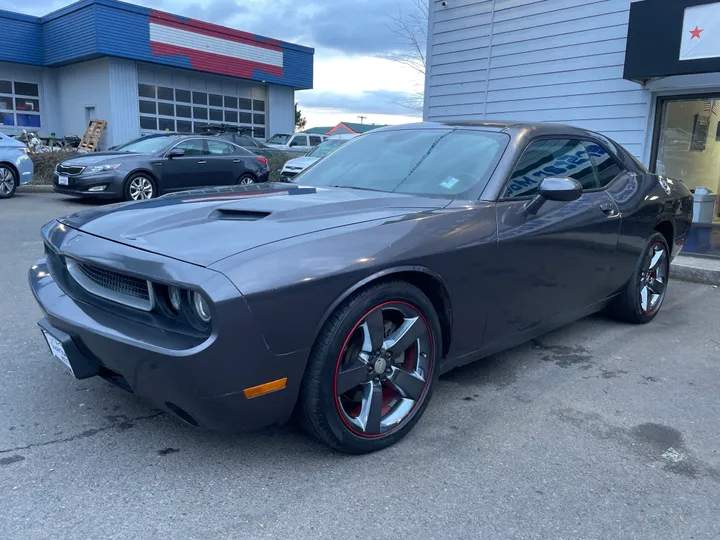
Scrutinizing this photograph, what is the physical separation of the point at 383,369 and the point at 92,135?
867 inches

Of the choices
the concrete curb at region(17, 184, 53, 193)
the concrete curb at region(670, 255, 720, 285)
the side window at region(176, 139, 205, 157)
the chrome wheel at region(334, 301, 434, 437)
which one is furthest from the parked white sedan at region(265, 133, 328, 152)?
the chrome wheel at region(334, 301, 434, 437)

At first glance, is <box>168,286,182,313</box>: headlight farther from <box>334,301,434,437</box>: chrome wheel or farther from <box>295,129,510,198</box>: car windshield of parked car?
<box>295,129,510,198</box>: car windshield of parked car

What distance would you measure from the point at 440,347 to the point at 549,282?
3.30 feet

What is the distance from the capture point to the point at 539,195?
3342mm

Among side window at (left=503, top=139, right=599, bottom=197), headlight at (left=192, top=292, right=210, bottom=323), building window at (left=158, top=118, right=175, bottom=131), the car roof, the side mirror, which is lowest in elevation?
headlight at (left=192, top=292, right=210, bottom=323)

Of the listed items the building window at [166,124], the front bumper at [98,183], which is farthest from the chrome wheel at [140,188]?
the building window at [166,124]

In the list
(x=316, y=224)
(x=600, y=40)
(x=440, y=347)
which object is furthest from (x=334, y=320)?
(x=600, y=40)

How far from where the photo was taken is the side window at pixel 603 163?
13.8 ft

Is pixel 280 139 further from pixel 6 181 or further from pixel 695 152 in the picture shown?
pixel 695 152

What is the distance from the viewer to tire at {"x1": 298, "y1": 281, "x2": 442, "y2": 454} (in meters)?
2.41

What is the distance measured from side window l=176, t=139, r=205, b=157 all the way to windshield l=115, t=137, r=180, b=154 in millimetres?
191

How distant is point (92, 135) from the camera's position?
849 inches

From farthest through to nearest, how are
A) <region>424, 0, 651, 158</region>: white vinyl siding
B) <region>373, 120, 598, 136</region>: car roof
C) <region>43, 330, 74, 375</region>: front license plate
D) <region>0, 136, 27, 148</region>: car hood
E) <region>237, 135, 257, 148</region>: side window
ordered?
<region>237, 135, 257, 148</region>: side window, <region>0, 136, 27, 148</region>: car hood, <region>424, 0, 651, 158</region>: white vinyl siding, <region>373, 120, 598, 136</region>: car roof, <region>43, 330, 74, 375</region>: front license plate

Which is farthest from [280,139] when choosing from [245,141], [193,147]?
[193,147]
